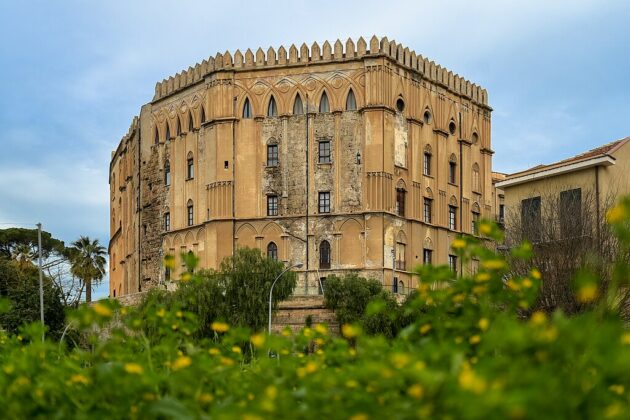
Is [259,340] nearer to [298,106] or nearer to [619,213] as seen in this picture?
[619,213]

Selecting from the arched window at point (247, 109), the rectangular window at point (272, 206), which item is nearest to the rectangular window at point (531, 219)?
the rectangular window at point (272, 206)

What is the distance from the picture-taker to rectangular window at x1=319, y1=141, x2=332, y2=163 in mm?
53719

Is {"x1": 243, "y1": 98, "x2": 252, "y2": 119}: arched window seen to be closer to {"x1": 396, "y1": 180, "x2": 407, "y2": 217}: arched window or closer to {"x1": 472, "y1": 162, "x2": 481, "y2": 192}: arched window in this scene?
{"x1": 396, "y1": 180, "x2": 407, "y2": 217}: arched window

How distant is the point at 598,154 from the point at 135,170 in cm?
3641

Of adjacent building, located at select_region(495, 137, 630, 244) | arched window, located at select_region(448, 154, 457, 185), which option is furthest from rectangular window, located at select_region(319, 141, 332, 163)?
adjacent building, located at select_region(495, 137, 630, 244)

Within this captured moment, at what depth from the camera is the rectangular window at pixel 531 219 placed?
31.8 meters

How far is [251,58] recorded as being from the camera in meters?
55.6

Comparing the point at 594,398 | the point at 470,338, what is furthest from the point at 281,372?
the point at 594,398

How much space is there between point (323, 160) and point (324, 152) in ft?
1.39

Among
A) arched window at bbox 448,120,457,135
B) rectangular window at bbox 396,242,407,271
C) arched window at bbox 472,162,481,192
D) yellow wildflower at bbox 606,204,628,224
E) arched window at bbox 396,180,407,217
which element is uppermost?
arched window at bbox 448,120,457,135

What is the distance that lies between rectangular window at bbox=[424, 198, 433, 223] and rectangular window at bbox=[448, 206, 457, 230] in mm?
1829

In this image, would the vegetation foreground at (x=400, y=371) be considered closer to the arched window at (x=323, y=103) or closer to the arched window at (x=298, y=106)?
the arched window at (x=323, y=103)

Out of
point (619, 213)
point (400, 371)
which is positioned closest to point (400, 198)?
point (400, 371)

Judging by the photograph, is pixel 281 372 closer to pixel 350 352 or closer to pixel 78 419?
pixel 350 352
